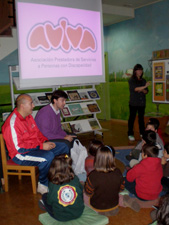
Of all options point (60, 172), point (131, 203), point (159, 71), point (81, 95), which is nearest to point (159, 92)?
point (159, 71)

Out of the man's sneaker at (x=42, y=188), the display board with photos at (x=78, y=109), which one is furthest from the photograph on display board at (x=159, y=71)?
the man's sneaker at (x=42, y=188)

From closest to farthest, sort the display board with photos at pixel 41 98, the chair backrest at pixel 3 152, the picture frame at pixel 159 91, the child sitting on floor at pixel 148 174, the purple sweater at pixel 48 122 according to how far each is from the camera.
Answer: the child sitting on floor at pixel 148 174 → the chair backrest at pixel 3 152 → the purple sweater at pixel 48 122 → the display board with photos at pixel 41 98 → the picture frame at pixel 159 91

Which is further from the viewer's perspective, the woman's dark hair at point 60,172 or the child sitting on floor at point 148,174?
the child sitting on floor at point 148,174

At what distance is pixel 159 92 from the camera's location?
239 inches

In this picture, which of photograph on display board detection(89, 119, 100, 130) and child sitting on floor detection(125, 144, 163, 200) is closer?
child sitting on floor detection(125, 144, 163, 200)

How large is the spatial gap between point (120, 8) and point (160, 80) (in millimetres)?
2128

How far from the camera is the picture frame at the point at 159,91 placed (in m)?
5.99

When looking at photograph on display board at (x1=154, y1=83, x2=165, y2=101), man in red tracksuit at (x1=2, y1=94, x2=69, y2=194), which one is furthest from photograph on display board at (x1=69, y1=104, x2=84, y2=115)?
man in red tracksuit at (x1=2, y1=94, x2=69, y2=194)

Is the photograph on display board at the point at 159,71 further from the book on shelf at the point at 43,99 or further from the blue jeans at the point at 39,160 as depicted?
the blue jeans at the point at 39,160

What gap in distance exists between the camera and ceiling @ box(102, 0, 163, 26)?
239 inches

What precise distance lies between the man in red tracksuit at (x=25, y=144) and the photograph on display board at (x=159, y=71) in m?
3.96

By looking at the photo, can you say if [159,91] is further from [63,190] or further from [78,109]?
[63,190]

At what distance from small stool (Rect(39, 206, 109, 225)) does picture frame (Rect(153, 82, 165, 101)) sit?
440 centimetres

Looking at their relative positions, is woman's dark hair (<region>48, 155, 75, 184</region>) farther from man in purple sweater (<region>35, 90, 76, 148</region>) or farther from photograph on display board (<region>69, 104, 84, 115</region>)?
photograph on display board (<region>69, 104, 84, 115</region>)
